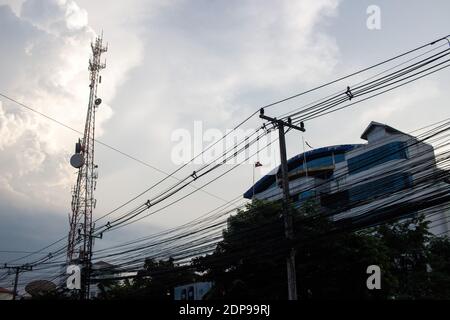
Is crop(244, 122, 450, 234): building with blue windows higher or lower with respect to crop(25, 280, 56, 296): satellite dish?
higher

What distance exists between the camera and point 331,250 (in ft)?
62.4

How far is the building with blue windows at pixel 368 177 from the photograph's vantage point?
42.6 feet

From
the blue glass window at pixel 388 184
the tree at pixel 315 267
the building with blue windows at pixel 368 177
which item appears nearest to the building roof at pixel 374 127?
the building with blue windows at pixel 368 177

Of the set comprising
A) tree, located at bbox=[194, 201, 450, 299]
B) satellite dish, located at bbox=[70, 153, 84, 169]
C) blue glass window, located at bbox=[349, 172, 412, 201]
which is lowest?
tree, located at bbox=[194, 201, 450, 299]

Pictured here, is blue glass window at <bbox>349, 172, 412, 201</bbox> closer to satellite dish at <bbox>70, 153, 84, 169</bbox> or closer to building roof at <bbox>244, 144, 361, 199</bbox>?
building roof at <bbox>244, 144, 361, 199</bbox>

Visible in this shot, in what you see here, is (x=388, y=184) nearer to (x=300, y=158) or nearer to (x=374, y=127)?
(x=374, y=127)

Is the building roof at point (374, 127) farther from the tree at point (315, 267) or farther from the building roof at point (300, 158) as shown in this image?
the tree at point (315, 267)

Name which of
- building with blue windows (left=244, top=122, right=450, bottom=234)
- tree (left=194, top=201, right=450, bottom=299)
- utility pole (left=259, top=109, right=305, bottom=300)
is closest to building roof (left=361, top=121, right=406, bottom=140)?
building with blue windows (left=244, top=122, right=450, bottom=234)

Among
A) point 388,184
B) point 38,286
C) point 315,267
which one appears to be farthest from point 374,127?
point 38,286

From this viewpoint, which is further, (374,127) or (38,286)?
(38,286)

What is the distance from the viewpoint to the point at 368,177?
949 inches

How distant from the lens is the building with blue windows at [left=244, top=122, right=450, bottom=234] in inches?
512
